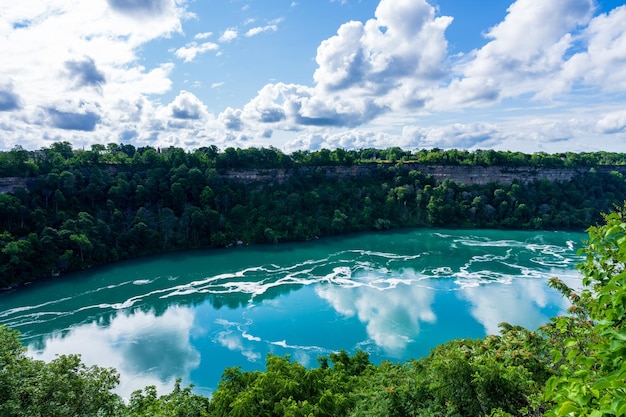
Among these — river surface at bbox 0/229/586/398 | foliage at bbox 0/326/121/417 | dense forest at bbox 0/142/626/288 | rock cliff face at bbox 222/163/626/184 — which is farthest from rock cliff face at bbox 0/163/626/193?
foliage at bbox 0/326/121/417

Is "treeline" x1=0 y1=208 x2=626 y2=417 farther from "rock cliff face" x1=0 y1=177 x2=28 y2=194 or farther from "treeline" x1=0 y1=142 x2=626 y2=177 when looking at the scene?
"treeline" x1=0 y1=142 x2=626 y2=177

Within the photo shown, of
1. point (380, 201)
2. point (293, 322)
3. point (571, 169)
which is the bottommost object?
point (293, 322)

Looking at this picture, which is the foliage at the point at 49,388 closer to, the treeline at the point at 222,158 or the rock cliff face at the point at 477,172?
the treeline at the point at 222,158

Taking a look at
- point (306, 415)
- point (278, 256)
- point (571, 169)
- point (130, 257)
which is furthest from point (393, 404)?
point (571, 169)

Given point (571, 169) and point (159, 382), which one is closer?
point (159, 382)

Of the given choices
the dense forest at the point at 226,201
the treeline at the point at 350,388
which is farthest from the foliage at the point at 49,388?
the dense forest at the point at 226,201

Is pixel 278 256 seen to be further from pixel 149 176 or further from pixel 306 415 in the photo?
pixel 306 415
